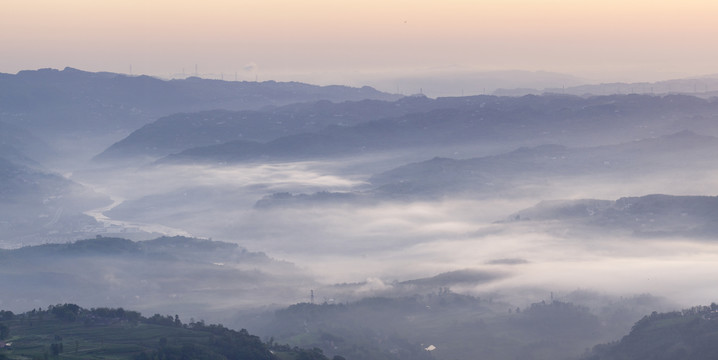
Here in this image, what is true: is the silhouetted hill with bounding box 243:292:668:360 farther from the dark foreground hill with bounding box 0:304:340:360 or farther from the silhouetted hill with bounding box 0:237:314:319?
the dark foreground hill with bounding box 0:304:340:360

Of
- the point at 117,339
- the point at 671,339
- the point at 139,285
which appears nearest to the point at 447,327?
the point at 671,339

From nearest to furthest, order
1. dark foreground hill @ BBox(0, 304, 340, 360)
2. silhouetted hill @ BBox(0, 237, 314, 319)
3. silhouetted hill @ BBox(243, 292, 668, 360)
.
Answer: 1. dark foreground hill @ BBox(0, 304, 340, 360)
2. silhouetted hill @ BBox(243, 292, 668, 360)
3. silhouetted hill @ BBox(0, 237, 314, 319)

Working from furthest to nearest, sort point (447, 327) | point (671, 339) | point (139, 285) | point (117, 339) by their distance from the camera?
point (139, 285)
point (447, 327)
point (671, 339)
point (117, 339)

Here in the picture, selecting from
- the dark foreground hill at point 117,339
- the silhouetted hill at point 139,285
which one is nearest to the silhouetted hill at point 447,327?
the silhouetted hill at point 139,285

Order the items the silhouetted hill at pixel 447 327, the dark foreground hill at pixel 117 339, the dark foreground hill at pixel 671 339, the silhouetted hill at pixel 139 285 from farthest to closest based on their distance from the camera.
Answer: the silhouetted hill at pixel 139 285 < the silhouetted hill at pixel 447 327 < the dark foreground hill at pixel 671 339 < the dark foreground hill at pixel 117 339

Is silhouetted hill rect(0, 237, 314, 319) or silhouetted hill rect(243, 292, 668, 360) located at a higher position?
silhouetted hill rect(0, 237, 314, 319)

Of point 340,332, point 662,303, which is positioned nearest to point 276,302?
point 340,332

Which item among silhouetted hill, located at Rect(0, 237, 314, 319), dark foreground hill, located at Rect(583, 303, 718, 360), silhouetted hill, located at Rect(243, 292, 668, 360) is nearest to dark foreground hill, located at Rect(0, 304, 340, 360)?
silhouetted hill, located at Rect(243, 292, 668, 360)

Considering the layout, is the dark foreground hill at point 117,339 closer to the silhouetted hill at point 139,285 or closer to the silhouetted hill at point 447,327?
the silhouetted hill at point 447,327

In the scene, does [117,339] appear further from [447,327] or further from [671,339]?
[447,327]
